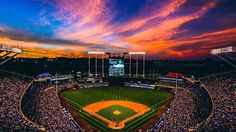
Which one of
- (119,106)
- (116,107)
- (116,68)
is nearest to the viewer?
(116,107)

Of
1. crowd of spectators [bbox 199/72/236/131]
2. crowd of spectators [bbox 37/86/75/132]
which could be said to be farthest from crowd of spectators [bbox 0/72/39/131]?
crowd of spectators [bbox 199/72/236/131]

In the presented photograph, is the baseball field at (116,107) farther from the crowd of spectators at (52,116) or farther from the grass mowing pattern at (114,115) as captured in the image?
the crowd of spectators at (52,116)

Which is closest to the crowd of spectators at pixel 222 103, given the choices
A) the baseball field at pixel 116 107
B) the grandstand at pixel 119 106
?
the grandstand at pixel 119 106

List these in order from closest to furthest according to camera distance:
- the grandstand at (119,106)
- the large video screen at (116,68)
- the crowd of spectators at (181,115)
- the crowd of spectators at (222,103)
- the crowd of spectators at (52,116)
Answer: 1. the crowd of spectators at (222,103)
2. the grandstand at (119,106)
3. the crowd of spectators at (52,116)
4. the crowd of spectators at (181,115)
5. the large video screen at (116,68)

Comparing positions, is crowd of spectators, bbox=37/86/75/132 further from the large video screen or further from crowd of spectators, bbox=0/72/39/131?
the large video screen

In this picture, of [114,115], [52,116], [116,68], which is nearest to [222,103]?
[114,115]

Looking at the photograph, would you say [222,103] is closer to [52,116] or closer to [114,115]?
[114,115]

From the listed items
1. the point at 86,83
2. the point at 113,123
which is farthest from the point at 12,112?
the point at 86,83

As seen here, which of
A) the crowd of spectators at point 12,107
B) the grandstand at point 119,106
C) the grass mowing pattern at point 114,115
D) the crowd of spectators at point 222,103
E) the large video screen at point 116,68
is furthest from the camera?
the large video screen at point 116,68
